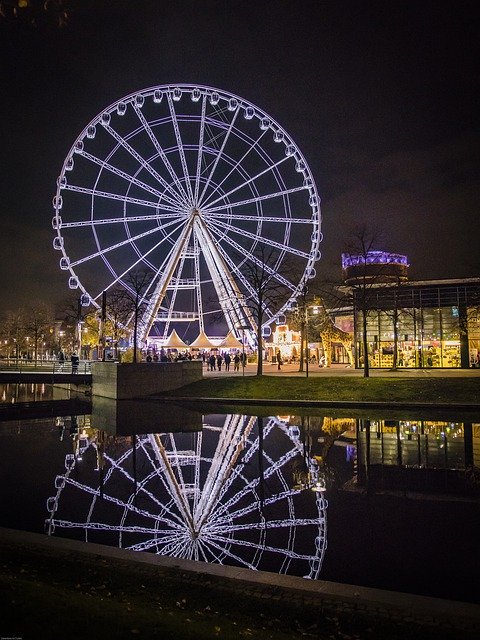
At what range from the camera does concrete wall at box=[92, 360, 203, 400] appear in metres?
36.5

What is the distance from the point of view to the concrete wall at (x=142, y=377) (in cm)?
3650

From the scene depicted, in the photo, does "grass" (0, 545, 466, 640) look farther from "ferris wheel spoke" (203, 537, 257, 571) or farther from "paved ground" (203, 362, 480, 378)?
"paved ground" (203, 362, 480, 378)

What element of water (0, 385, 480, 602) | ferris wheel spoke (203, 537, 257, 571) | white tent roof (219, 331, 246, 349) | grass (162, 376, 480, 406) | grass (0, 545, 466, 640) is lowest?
ferris wheel spoke (203, 537, 257, 571)

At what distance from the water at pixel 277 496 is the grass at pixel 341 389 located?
23.6 ft

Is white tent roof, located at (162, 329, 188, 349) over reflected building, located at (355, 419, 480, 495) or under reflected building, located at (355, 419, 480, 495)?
over

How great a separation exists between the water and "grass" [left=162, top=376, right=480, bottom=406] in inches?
283

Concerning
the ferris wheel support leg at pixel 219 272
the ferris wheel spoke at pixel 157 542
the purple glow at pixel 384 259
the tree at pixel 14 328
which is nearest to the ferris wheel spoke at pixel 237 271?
the ferris wheel support leg at pixel 219 272

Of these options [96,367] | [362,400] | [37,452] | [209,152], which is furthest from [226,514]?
[209,152]

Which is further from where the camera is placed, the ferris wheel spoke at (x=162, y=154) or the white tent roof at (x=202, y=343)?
the white tent roof at (x=202, y=343)

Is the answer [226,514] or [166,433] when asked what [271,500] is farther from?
[166,433]

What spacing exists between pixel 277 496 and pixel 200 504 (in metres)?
1.72

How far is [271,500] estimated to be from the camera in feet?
40.1

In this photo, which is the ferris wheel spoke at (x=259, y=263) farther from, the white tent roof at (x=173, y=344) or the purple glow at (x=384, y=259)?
the purple glow at (x=384, y=259)

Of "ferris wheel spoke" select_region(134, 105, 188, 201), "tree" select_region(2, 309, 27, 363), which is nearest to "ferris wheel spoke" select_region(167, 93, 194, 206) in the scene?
"ferris wheel spoke" select_region(134, 105, 188, 201)
